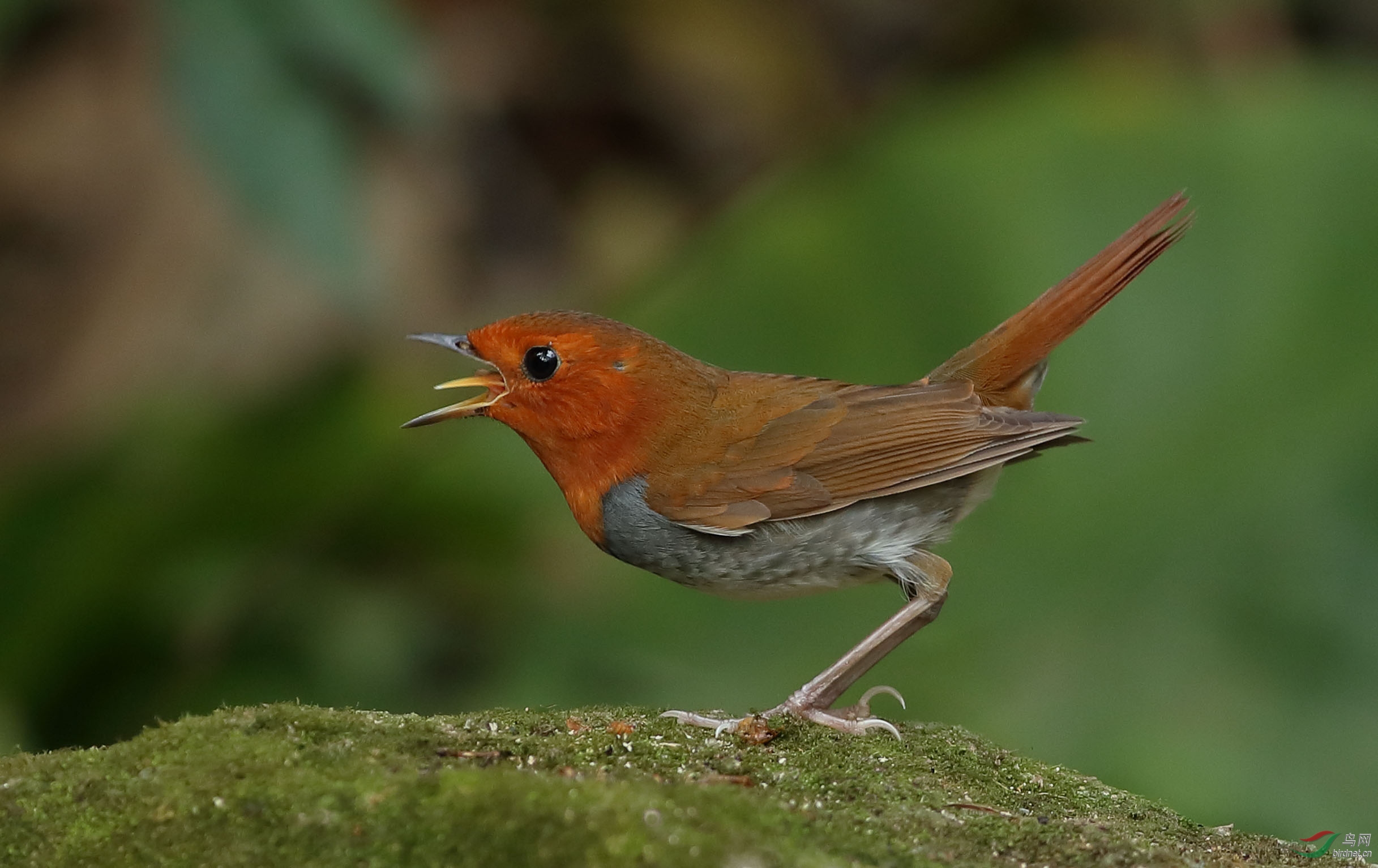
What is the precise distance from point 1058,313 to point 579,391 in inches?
50.4

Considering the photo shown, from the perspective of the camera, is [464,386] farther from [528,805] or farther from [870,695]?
[528,805]

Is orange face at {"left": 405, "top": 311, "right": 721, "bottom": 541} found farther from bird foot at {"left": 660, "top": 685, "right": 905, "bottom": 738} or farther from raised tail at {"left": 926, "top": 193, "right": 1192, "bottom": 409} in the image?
raised tail at {"left": 926, "top": 193, "right": 1192, "bottom": 409}

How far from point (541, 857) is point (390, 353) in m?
5.89

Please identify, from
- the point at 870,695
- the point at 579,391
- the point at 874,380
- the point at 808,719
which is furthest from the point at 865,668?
the point at 874,380

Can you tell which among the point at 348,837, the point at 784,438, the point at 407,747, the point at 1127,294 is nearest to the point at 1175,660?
the point at 1127,294

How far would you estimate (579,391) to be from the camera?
3707 millimetres

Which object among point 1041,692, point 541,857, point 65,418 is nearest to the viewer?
point 541,857

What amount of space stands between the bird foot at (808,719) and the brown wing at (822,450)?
0.46 meters

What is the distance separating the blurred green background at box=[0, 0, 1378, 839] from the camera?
457cm

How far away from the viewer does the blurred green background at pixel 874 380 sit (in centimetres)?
457

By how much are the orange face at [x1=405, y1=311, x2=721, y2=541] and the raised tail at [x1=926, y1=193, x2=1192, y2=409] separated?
88cm

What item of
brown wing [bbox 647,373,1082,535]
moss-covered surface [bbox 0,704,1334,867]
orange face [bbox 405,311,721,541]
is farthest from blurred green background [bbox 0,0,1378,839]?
moss-covered surface [bbox 0,704,1334,867]

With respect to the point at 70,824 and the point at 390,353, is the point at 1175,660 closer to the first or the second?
the point at 70,824

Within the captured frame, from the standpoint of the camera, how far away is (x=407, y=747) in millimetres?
2510
